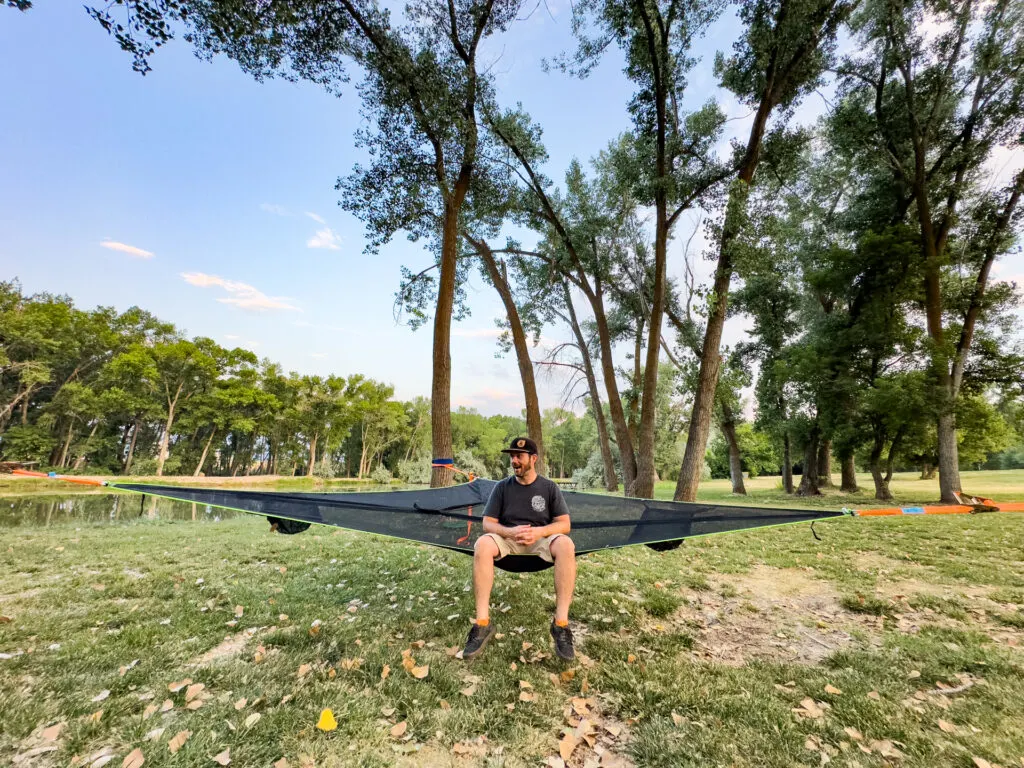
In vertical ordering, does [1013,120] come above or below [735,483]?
above

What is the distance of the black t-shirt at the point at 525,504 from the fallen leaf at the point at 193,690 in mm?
1337

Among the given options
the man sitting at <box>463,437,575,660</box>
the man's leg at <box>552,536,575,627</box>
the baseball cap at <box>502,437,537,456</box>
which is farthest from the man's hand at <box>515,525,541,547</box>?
the baseball cap at <box>502,437,537,456</box>

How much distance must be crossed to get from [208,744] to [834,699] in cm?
221

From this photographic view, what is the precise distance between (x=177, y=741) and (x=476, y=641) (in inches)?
42.6

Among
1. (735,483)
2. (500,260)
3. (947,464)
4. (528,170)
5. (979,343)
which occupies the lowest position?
(735,483)

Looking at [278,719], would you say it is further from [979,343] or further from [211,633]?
[979,343]

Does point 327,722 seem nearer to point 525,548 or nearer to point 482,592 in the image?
point 482,592

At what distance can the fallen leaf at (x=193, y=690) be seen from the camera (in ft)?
4.94

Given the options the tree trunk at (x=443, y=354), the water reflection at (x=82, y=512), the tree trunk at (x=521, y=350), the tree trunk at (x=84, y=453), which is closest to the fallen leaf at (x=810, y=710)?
the tree trunk at (x=443, y=354)

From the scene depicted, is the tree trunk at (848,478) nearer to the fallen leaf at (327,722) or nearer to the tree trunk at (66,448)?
the fallen leaf at (327,722)

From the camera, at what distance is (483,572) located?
2033mm

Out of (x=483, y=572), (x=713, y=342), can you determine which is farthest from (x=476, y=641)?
(x=713, y=342)

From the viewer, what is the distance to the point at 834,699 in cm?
156

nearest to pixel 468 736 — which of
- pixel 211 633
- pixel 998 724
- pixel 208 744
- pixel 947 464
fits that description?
pixel 208 744
